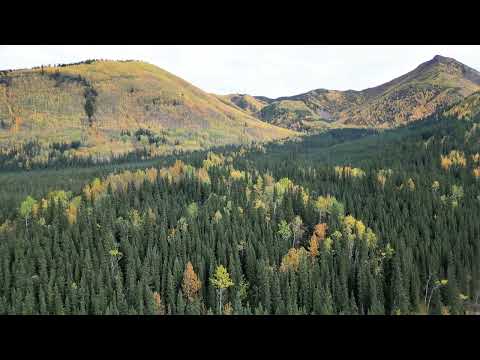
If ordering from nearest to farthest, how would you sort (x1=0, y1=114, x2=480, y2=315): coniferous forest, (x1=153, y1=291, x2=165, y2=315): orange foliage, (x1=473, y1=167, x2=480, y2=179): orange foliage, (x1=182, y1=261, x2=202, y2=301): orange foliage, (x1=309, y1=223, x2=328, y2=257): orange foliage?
(x1=153, y1=291, x2=165, y2=315): orange foliage < (x1=0, y1=114, x2=480, y2=315): coniferous forest < (x1=182, y1=261, x2=202, y2=301): orange foliage < (x1=309, y1=223, x2=328, y2=257): orange foliage < (x1=473, y1=167, x2=480, y2=179): orange foliage

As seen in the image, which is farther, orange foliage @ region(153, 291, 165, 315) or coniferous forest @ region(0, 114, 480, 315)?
coniferous forest @ region(0, 114, 480, 315)

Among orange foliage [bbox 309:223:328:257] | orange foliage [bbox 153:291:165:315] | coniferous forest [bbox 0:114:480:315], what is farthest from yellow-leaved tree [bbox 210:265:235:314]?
orange foliage [bbox 309:223:328:257]

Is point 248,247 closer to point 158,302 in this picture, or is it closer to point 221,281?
point 221,281

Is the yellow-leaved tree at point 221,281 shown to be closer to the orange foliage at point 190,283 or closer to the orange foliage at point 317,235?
the orange foliage at point 190,283

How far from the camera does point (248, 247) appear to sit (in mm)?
104875

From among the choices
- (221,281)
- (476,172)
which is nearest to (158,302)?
(221,281)

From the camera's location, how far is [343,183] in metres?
165

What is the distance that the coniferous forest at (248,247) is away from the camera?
287 feet

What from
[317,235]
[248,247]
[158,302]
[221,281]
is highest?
[317,235]

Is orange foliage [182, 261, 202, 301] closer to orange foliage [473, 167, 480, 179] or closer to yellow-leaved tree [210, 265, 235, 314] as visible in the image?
yellow-leaved tree [210, 265, 235, 314]

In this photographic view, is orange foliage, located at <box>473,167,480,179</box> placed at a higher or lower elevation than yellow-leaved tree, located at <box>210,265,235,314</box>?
higher

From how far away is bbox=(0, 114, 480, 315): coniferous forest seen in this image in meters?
87.4

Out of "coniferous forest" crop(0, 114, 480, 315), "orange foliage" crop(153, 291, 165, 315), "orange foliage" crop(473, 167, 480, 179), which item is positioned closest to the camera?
"orange foliage" crop(153, 291, 165, 315)

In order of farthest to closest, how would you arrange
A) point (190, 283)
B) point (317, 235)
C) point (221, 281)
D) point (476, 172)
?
1. point (476, 172)
2. point (317, 235)
3. point (190, 283)
4. point (221, 281)
